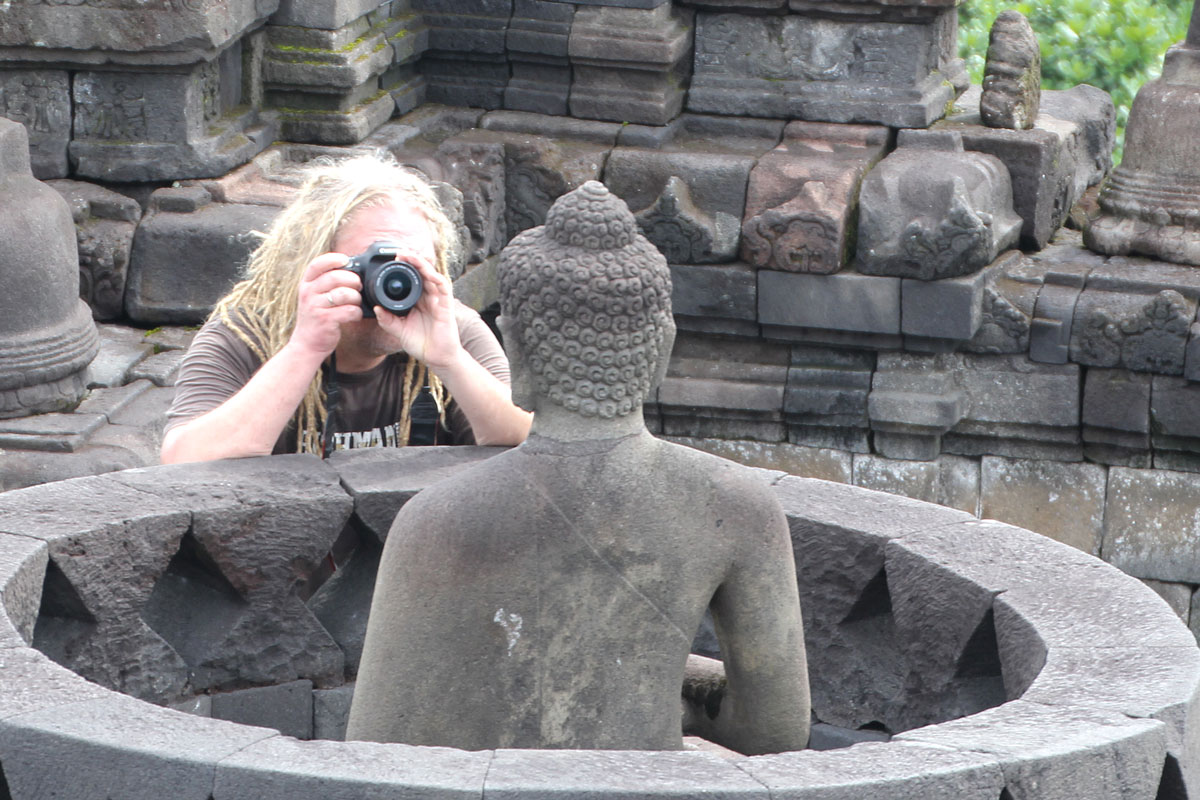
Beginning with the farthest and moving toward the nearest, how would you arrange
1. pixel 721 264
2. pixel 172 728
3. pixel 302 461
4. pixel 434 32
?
pixel 434 32, pixel 721 264, pixel 302 461, pixel 172 728

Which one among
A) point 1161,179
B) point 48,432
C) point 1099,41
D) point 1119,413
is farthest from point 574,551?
point 1099,41

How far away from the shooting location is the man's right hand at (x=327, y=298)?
10.4ft

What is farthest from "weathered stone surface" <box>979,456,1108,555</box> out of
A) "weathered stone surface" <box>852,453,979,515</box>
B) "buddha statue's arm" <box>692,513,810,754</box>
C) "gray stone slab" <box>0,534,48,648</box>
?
"gray stone slab" <box>0,534,48,648</box>

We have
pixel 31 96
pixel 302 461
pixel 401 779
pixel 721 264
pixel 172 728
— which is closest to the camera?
pixel 401 779

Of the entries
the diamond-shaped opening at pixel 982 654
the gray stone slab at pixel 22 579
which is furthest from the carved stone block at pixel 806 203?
the gray stone slab at pixel 22 579

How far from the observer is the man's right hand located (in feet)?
10.4

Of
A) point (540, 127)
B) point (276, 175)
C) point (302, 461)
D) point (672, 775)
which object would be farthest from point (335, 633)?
point (540, 127)

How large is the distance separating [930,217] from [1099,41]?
24.1 feet

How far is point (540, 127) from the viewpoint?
6852 millimetres

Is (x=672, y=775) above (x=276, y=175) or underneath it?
above

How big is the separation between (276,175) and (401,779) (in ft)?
14.6

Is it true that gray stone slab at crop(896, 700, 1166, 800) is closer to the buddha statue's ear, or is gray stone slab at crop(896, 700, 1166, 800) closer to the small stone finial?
the buddha statue's ear

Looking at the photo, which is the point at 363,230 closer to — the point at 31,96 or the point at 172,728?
the point at 172,728

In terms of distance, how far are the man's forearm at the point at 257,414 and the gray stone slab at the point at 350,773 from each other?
1.06 metres
